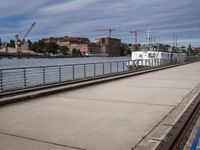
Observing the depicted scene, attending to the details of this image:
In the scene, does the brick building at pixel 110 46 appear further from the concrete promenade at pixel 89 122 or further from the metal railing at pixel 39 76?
the concrete promenade at pixel 89 122

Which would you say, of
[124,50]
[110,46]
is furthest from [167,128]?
[110,46]

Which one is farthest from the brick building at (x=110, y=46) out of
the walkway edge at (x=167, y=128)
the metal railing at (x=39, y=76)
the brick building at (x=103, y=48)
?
the walkway edge at (x=167, y=128)

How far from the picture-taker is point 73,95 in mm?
12109

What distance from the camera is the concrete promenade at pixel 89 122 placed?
577cm

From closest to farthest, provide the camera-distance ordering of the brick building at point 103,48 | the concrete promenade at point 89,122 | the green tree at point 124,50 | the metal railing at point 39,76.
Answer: the concrete promenade at point 89,122 < the metal railing at point 39,76 < the green tree at point 124,50 < the brick building at point 103,48

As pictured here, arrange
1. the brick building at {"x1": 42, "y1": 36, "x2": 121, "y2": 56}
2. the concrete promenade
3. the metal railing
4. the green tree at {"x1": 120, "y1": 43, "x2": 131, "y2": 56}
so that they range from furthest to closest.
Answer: the brick building at {"x1": 42, "y1": 36, "x2": 121, "y2": 56} < the green tree at {"x1": 120, "y1": 43, "x2": 131, "y2": 56} < the metal railing < the concrete promenade

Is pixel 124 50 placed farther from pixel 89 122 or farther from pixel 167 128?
pixel 167 128

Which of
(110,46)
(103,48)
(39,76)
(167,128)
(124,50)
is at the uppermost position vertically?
(110,46)

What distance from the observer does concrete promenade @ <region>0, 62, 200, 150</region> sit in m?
5.77

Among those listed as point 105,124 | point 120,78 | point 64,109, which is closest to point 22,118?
point 64,109

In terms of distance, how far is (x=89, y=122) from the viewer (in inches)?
293

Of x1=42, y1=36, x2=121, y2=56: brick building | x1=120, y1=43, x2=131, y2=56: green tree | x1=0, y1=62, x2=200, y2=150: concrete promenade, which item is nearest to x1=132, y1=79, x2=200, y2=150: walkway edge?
x1=0, y1=62, x2=200, y2=150: concrete promenade

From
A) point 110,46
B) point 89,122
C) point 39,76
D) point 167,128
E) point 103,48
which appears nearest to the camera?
point 167,128

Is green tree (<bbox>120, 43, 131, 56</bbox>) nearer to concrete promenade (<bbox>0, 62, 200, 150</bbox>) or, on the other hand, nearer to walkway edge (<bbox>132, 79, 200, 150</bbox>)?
concrete promenade (<bbox>0, 62, 200, 150</bbox>)
